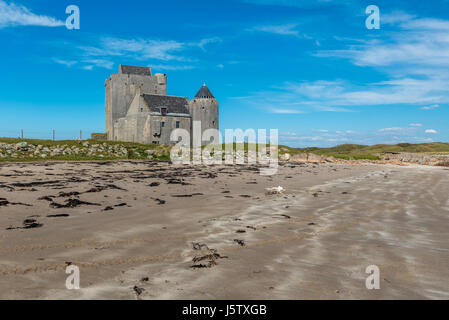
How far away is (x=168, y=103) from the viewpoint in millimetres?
49156

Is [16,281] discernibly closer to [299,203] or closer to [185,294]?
[185,294]

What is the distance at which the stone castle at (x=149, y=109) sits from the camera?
155 ft

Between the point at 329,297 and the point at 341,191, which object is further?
the point at 341,191

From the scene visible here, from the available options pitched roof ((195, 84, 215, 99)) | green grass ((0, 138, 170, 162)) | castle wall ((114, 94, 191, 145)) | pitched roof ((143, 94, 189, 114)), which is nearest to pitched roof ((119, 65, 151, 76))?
castle wall ((114, 94, 191, 145))

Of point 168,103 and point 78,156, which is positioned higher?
point 168,103

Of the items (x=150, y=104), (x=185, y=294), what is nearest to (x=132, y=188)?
(x=185, y=294)

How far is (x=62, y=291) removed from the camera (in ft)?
9.68

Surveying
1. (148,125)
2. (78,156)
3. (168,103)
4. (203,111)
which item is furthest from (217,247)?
(168,103)

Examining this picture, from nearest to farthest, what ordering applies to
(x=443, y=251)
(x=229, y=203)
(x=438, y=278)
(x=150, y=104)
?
(x=438, y=278), (x=443, y=251), (x=229, y=203), (x=150, y=104)

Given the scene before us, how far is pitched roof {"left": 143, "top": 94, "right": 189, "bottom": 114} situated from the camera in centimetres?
4751

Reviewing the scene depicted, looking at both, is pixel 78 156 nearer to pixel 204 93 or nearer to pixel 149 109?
pixel 149 109

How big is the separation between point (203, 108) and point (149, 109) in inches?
338
